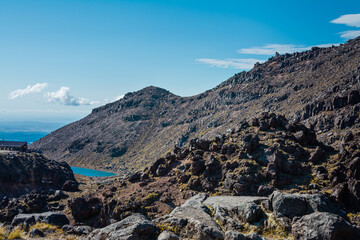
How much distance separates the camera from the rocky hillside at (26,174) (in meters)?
58.5

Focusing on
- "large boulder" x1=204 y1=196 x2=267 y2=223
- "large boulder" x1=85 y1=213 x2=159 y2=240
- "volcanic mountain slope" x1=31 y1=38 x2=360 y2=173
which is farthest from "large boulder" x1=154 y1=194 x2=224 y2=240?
"volcanic mountain slope" x1=31 y1=38 x2=360 y2=173

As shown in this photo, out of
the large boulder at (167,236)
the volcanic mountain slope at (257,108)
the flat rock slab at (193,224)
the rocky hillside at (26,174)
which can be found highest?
the volcanic mountain slope at (257,108)

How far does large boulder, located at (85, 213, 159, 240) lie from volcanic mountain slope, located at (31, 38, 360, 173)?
59.5 metres

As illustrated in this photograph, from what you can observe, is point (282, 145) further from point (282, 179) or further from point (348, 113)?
point (348, 113)

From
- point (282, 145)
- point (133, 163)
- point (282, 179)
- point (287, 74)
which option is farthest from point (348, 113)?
point (133, 163)

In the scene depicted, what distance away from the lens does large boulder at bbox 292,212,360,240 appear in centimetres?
1073

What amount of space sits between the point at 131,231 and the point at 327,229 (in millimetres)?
8196

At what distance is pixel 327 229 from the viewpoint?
10.8m

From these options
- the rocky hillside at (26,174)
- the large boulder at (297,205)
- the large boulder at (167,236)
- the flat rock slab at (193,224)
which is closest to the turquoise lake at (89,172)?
the rocky hillside at (26,174)

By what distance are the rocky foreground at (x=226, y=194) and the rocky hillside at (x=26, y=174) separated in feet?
61.8

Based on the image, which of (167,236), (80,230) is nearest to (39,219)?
(80,230)

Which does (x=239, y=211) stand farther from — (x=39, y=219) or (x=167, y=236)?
(x=39, y=219)

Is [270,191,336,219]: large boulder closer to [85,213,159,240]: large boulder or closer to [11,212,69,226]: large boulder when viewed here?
[85,213,159,240]: large boulder

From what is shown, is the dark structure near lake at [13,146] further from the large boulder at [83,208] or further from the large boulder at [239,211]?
the large boulder at [239,211]
